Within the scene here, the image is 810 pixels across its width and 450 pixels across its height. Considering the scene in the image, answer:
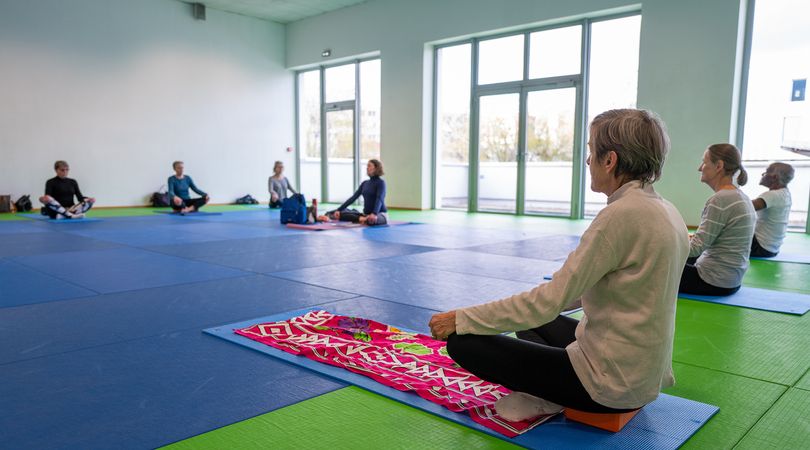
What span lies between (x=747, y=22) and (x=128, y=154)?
12556mm

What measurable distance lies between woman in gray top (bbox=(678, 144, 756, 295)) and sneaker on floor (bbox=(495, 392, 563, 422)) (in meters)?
2.51

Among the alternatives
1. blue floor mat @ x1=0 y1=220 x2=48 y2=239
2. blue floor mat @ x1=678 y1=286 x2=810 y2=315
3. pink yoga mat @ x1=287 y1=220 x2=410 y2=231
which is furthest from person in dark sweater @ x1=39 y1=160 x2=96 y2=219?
blue floor mat @ x1=678 y1=286 x2=810 y2=315

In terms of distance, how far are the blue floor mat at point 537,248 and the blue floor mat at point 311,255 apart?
855mm

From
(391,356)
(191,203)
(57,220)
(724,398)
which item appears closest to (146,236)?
(57,220)

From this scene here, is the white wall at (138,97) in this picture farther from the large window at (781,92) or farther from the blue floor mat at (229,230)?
the large window at (781,92)

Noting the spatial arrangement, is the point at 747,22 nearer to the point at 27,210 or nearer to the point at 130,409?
the point at 130,409

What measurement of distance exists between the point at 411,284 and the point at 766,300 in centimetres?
266

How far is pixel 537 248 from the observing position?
22.8ft

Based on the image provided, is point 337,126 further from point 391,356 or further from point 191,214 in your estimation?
point 391,356

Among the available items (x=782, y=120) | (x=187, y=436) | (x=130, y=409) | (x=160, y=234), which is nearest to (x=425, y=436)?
(x=187, y=436)

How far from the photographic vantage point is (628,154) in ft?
5.91

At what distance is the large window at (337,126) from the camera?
47.9ft

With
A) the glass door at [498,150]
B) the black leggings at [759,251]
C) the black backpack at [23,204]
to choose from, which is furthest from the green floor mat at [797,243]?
the black backpack at [23,204]

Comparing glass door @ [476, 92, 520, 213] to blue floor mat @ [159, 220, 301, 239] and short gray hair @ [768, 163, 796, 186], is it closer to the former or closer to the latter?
blue floor mat @ [159, 220, 301, 239]
